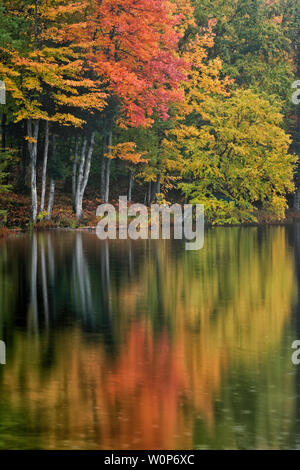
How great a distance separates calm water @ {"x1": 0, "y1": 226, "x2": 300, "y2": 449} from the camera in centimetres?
808

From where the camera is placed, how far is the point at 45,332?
13758mm

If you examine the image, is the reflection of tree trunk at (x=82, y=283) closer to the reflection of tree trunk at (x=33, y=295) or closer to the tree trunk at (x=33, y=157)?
the reflection of tree trunk at (x=33, y=295)

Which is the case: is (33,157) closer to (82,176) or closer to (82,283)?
(82,176)

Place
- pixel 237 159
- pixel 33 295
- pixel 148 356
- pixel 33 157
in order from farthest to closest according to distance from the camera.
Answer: pixel 237 159 → pixel 33 157 → pixel 33 295 → pixel 148 356

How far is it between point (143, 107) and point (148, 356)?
33.0 metres

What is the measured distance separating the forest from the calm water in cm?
1373

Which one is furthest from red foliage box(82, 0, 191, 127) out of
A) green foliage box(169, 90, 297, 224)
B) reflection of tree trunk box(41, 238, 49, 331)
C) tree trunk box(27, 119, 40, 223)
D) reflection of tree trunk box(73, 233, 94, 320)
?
reflection of tree trunk box(41, 238, 49, 331)

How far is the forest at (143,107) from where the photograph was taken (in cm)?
3797

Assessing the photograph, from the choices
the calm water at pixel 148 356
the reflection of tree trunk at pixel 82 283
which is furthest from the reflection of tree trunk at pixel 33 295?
the reflection of tree trunk at pixel 82 283

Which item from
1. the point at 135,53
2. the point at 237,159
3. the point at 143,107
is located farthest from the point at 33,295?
the point at 237,159

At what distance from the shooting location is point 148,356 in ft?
38.3

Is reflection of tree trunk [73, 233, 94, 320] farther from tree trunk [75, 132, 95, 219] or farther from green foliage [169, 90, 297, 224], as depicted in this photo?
green foliage [169, 90, 297, 224]

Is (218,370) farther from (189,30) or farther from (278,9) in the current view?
(278,9)
